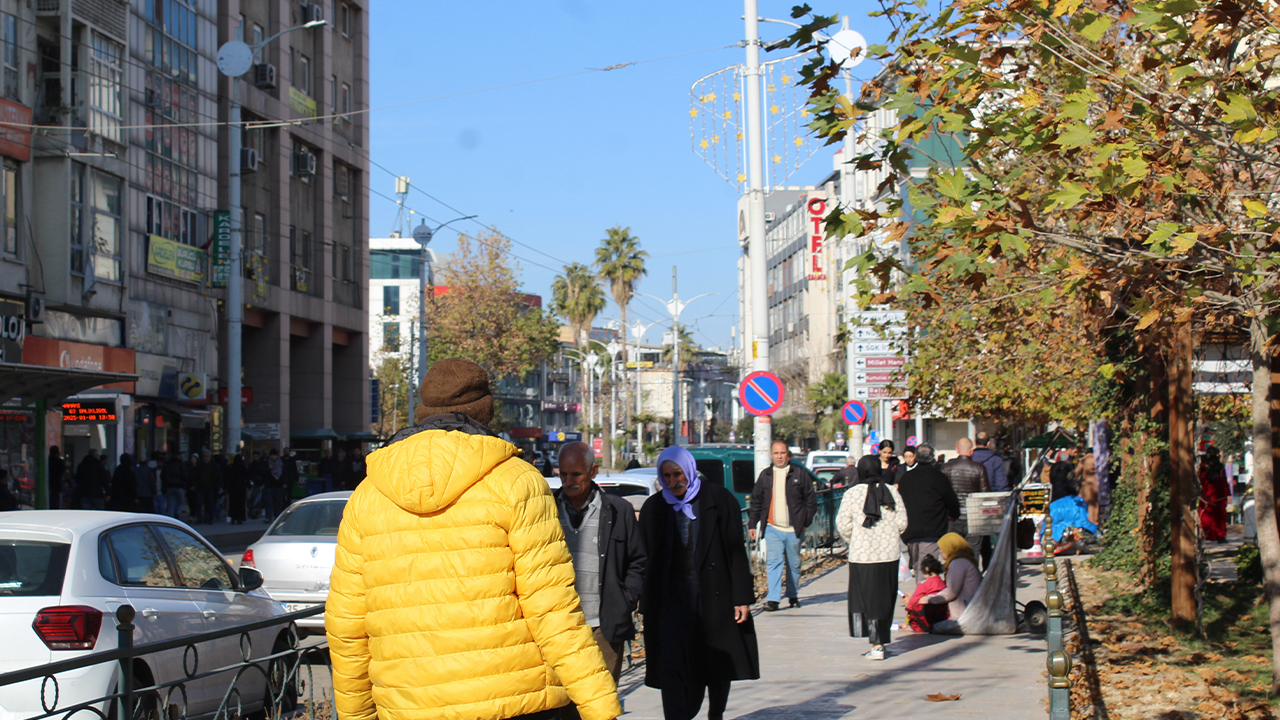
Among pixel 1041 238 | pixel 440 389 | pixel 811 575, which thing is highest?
pixel 1041 238

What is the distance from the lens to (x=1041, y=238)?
6863 mm

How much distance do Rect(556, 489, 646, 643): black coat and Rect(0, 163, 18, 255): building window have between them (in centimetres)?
2351

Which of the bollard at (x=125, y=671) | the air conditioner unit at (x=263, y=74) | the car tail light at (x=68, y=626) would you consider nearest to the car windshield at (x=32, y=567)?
the car tail light at (x=68, y=626)

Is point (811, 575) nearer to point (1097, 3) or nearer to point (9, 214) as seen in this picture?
point (1097, 3)

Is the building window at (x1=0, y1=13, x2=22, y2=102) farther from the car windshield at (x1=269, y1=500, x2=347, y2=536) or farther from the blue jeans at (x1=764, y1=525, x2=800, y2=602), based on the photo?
the blue jeans at (x1=764, y1=525, x2=800, y2=602)

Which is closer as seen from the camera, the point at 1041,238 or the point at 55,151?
the point at 1041,238

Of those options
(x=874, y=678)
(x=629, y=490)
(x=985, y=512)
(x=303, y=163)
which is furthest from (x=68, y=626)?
(x=303, y=163)

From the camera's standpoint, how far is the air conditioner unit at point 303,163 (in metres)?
42.5

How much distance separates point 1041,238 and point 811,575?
10.8 m

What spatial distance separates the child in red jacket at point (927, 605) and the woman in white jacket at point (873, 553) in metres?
1.20

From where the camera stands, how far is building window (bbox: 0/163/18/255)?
26062 millimetres

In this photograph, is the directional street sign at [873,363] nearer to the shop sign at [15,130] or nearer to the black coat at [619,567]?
the black coat at [619,567]

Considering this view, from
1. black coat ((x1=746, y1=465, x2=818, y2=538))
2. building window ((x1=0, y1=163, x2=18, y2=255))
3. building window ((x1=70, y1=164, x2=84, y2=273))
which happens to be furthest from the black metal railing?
building window ((x1=70, y1=164, x2=84, y2=273))

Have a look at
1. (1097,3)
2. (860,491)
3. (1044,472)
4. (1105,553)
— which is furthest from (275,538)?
(1044,472)
